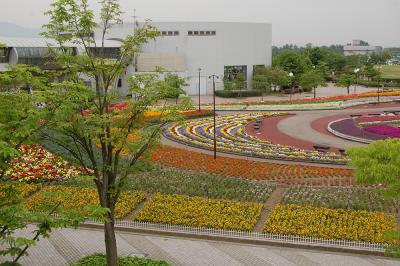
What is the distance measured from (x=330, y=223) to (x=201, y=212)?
18.7ft

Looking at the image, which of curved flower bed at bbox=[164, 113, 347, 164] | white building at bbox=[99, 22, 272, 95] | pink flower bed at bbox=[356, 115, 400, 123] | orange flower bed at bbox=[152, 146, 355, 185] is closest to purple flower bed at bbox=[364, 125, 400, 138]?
pink flower bed at bbox=[356, 115, 400, 123]

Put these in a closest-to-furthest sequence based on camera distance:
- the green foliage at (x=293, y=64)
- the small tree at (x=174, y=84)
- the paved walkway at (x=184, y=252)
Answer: the small tree at (x=174, y=84) < the paved walkway at (x=184, y=252) < the green foliage at (x=293, y=64)

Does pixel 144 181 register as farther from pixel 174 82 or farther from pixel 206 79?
pixel 206 79

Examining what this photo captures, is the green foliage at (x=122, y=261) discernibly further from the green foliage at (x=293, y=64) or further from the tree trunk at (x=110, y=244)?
the green foliage at (x=293, y=64)

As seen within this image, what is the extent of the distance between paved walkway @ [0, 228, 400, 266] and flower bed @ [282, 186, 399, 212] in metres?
4.31

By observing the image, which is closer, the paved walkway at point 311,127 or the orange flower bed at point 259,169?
the orange flower bed at point 259,169

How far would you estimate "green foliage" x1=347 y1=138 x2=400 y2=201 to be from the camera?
38.2 feet

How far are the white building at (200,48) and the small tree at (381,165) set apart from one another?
66.0m

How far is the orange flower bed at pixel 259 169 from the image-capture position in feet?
85.5

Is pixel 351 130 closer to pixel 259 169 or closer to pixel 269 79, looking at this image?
pixel 259 169

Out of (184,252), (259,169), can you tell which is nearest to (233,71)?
(259,169)

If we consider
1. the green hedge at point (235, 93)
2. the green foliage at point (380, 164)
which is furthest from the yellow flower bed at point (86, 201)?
the green hedge at point (235, 93)

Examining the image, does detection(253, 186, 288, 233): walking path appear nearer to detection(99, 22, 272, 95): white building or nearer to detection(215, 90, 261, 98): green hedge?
detection(215, 90, 261, 98): green hedge

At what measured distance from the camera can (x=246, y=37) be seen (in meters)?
81.9
